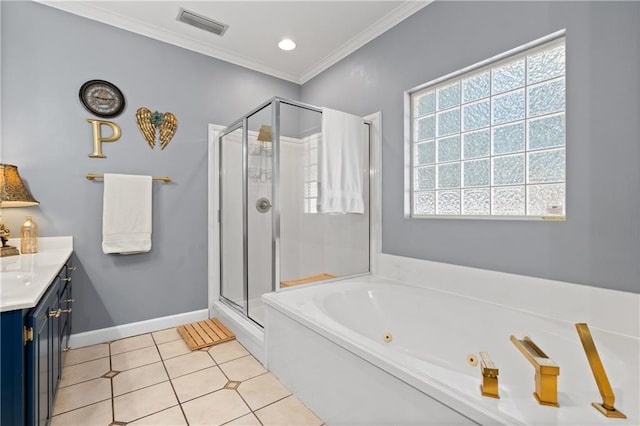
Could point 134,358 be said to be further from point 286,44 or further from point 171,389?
point 286,44

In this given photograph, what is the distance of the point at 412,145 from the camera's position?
2.38 m

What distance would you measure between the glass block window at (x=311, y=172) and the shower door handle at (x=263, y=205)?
0.91 feet

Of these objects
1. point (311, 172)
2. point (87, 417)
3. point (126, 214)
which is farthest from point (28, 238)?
point (311, 172)

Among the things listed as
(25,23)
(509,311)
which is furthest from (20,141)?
(509,311)

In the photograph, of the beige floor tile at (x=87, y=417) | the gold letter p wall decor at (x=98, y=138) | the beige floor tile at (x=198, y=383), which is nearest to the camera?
the beige floor tile at (x=87, y=417)

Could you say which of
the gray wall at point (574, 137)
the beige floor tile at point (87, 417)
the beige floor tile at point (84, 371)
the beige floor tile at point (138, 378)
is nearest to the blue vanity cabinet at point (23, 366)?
the beige floor tile at point (87, 417)

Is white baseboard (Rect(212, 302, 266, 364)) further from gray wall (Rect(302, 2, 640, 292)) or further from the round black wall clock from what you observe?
the round black wall clock

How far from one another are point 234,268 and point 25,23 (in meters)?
2.33

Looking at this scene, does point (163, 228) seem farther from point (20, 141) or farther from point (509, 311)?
point (509, 311)

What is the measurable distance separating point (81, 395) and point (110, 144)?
177 cm

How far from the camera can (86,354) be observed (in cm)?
225

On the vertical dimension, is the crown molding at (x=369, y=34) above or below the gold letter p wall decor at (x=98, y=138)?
above

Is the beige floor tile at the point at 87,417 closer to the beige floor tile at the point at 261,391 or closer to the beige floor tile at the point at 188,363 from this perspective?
the beige floor tile at the point at 188,363

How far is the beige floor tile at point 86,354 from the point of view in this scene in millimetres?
2162
